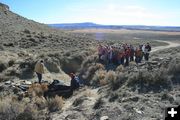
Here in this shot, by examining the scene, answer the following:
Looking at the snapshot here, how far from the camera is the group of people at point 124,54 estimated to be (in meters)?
25.8

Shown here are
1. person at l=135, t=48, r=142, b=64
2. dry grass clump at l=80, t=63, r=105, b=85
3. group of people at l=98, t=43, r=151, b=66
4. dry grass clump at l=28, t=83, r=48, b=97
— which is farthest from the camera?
person at l=135, t=48, r=142, b=64

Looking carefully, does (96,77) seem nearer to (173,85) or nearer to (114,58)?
(114,58)

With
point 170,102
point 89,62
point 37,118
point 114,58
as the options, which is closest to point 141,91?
point 170,102

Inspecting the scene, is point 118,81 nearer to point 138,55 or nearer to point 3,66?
point 138,55

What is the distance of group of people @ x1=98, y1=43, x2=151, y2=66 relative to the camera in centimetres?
2581

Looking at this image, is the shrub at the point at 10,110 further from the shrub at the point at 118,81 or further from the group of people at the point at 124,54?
the group of people at the point at 124,54

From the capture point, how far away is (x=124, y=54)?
25.6 meters

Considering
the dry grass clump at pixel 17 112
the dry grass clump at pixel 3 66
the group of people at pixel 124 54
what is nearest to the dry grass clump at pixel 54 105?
the dry grass clump at pixel 17 112

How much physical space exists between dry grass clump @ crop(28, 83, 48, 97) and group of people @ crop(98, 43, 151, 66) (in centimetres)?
864

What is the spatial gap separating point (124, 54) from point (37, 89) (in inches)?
372

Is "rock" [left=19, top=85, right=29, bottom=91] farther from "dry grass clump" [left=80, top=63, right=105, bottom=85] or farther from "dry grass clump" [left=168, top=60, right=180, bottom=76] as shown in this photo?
"dry grass clump" [left=168, top=60, right=180, bottom=76]

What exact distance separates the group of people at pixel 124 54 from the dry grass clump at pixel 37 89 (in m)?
8.64

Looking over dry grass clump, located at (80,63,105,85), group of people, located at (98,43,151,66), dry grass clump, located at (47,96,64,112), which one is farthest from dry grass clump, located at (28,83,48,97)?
group of people, located at (98,43,151,66)

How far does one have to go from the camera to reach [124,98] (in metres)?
14.5
